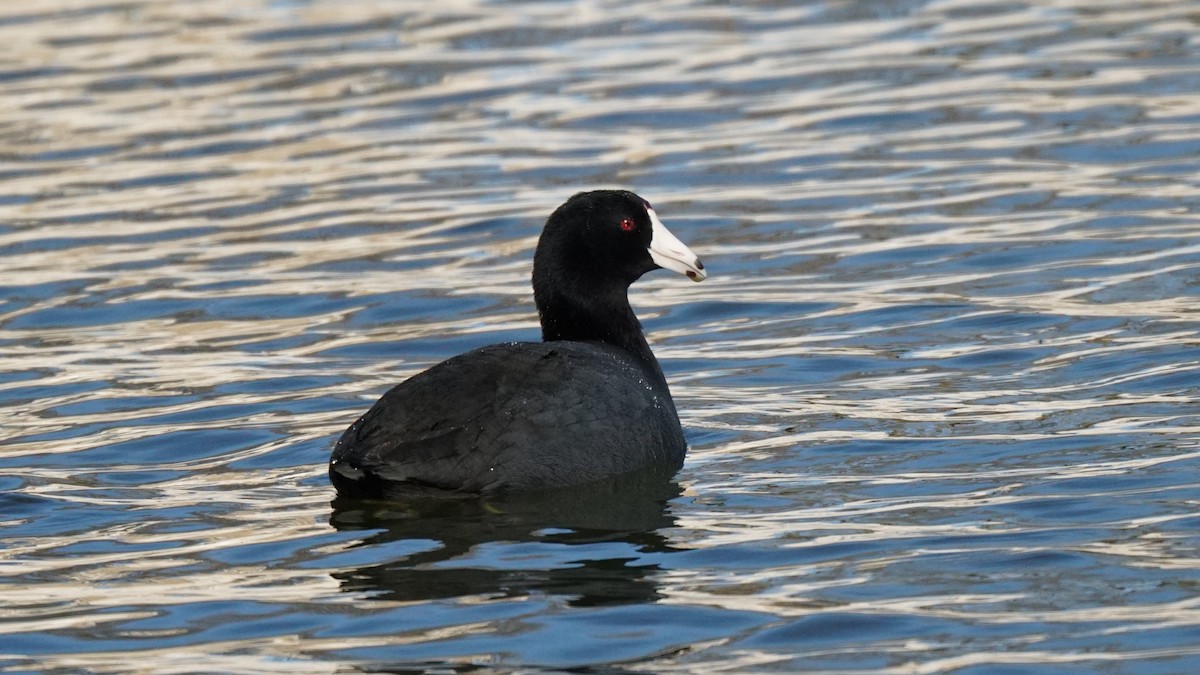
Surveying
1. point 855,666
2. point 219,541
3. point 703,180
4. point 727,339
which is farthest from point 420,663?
point 703,180

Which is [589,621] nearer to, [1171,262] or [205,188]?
[1171,262]

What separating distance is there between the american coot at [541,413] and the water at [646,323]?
160mm

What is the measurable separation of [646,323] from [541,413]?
4.00 metres

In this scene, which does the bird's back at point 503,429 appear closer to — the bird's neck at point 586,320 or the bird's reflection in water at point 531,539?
the bird's reflection in water at point 531,539

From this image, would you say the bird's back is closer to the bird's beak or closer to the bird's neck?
the bird's neck

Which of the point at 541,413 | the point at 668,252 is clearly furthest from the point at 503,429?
the point at 668,252

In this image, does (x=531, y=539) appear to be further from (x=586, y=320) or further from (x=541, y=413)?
(x=586, y=320)

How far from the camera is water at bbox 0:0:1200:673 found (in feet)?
20.6

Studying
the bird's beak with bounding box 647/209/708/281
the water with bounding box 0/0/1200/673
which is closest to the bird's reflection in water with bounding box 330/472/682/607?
the water with bounding box 0/0/1200/673

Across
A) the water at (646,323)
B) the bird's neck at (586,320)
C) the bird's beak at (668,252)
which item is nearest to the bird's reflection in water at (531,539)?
the water at (646,323)

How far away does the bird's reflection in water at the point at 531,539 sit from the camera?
652 cm

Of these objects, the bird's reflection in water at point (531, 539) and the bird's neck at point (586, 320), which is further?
the bird's neck at point (586, 320)

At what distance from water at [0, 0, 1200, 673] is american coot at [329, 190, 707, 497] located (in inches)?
6.3

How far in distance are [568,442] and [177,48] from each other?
48.7 feet
